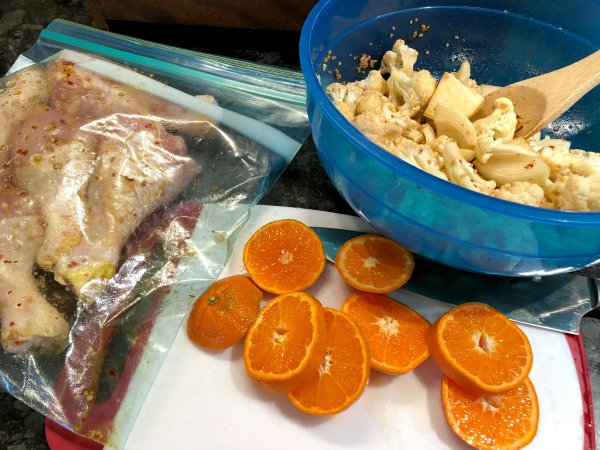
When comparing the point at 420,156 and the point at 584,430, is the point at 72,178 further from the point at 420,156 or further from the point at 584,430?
the point at 584,430

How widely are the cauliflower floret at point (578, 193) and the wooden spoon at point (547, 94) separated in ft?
0.50

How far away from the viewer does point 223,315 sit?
76 centimetres

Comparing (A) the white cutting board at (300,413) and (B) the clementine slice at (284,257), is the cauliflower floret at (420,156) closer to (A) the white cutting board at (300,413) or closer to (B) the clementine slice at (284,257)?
(B) the clementine slice at (284,257)

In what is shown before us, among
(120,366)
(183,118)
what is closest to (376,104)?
(183,118)

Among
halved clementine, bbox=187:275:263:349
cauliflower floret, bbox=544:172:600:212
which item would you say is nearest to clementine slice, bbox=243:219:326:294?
halved clementine, bbox=187:275:263:349

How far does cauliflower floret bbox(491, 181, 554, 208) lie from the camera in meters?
0.75

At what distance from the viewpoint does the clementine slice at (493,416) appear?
0.68m

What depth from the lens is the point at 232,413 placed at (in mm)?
750

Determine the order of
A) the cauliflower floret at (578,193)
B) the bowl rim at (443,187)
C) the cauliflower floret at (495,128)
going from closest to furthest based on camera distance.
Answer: the bowl rim at (443,187)
the cauliflower floret at (578,193)
the cauliflower floret at (495,128)

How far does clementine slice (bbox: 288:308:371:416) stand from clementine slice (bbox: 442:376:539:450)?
0.46 ft

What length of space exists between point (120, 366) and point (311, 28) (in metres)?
0.65

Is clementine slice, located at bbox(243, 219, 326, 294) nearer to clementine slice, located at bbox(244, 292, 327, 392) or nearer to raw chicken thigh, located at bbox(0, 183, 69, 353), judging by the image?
clementine slice, located at bbox(244, 292, 327, 392)

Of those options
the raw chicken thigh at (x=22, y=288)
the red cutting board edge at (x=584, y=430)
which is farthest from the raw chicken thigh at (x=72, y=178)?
the red cutting board edge at (x=584, y=430)

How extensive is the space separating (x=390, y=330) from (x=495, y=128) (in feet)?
1.34
